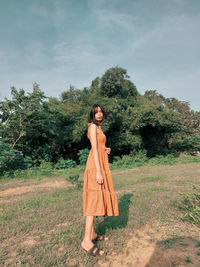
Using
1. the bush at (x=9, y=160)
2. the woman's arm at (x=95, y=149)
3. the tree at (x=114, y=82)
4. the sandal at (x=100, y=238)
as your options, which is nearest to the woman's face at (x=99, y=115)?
the woman's arm at (x=95, y=149)

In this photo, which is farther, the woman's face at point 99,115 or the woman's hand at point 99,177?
the woman's face at point 99,115

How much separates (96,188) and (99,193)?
0.07 m

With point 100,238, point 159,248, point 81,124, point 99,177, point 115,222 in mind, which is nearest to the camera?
point 99,177

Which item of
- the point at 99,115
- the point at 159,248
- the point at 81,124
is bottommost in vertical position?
the point at 159,248

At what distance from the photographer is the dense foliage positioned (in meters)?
9.42

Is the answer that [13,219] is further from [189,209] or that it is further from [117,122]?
[117,122]

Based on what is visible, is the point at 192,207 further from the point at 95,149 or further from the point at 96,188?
the point at 95,149

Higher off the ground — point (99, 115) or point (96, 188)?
point (99, 115)

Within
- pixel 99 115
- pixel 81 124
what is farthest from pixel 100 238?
pixel 81 124

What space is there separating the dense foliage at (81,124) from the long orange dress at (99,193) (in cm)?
643

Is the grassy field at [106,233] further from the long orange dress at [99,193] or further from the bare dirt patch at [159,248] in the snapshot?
the long orange dress at [99,193]

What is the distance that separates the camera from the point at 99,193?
240cm

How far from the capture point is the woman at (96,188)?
2.34m

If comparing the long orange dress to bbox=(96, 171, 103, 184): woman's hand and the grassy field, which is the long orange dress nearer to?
bbox=(96, 171, 103, 184): woman's hand
